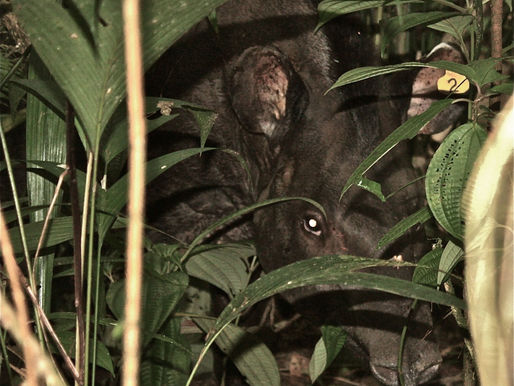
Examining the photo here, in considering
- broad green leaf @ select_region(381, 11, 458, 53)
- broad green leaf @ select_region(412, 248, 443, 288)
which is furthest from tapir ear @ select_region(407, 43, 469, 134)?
broad green leaf @ select_region(412, 248, 443, 288)

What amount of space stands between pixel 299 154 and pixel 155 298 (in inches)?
46.2

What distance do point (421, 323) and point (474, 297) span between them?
1338 mm

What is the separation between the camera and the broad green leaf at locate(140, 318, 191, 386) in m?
2.06

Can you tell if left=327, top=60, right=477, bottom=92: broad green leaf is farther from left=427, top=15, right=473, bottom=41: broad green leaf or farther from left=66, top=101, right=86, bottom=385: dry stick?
left=66, top=101, right=86, bottom=385: dry stick

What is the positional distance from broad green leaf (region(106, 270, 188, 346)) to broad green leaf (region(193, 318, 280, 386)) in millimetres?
363

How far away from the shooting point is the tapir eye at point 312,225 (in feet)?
9.21

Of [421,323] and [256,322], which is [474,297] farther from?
[256,322]

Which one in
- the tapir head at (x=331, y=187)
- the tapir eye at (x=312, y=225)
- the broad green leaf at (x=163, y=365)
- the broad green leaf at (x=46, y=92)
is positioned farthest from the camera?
the tapir eye at (x=312, y=225)

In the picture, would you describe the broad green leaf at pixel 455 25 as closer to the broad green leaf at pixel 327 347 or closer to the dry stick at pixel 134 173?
the broad green leaf at pixel 327 347

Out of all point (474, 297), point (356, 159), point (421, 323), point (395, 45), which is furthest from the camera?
point (395, 45)

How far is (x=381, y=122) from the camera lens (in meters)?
2.93

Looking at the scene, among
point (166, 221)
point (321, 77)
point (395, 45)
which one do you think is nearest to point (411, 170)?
point (321, 77)

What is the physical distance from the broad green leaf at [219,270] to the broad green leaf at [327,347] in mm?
325

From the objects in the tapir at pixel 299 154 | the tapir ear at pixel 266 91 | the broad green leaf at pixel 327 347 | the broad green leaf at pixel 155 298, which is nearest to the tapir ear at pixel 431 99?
the tapir at pixel 299 154
